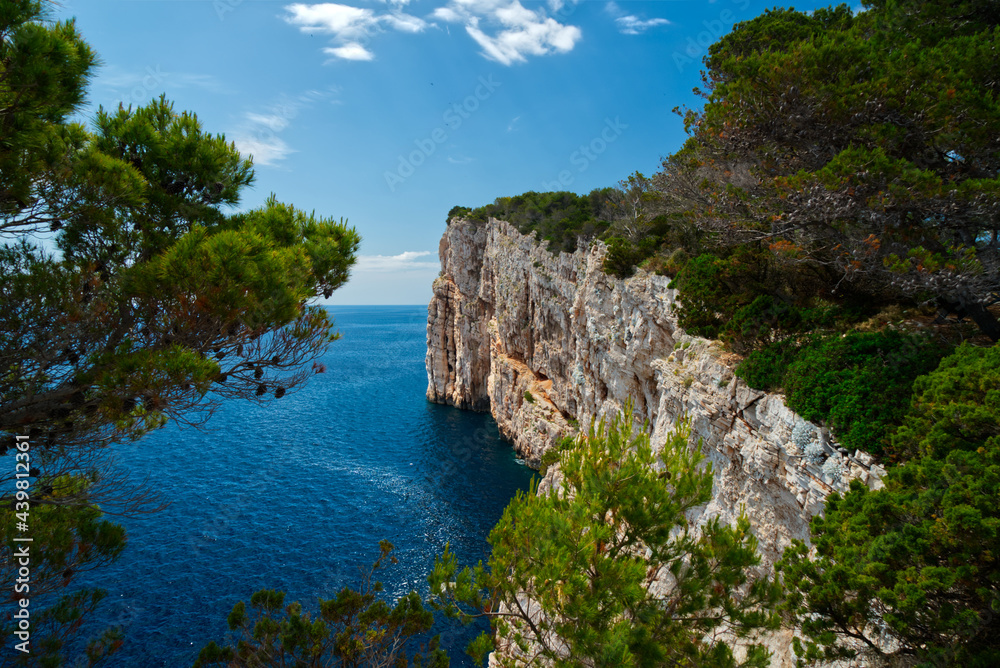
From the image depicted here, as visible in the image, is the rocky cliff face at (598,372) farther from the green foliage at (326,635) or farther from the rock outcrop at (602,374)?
the green foliage at (326,635)

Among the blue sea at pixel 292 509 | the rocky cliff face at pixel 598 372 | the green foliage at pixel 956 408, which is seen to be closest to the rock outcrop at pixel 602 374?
the rocky cliff face at pixel 598 372

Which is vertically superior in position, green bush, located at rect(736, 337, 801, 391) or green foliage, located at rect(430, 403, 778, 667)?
green bush, located at rect(736, 337, 801, 391)

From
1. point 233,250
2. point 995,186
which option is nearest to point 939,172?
point 995,186

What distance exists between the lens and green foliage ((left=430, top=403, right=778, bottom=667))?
6.30 meters

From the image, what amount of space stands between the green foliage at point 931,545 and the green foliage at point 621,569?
0.99 meters

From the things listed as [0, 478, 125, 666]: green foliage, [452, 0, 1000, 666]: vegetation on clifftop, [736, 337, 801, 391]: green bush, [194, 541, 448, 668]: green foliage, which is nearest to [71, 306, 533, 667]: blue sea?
[194, 541, 448, 668]: green foliage

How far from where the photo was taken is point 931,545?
5.10m

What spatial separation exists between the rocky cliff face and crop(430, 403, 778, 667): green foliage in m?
3.21

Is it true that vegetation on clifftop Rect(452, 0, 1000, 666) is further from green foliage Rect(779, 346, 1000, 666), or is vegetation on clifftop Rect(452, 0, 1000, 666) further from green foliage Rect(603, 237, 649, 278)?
green foliage Rect(603, 237, 649, 278)

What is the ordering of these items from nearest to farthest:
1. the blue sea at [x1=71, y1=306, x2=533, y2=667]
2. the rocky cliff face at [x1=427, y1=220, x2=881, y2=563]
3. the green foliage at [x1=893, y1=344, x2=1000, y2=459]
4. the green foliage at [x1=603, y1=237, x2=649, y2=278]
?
1. the green foliage at [x1=893, y1=344, x2=1000, y2=459]
2. the rocky cliff face at [x1=427, y1=220, x2=881, y2=563]
3. the blue sea at [x1=71, y1=306, x2=533, y2=667]
4. the green foliage at [x1=603, y1=237, x2=649, y2=278]

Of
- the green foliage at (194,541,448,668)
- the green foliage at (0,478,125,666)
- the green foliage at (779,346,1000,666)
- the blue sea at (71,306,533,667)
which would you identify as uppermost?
the green foliage at (779,346,1000,666)

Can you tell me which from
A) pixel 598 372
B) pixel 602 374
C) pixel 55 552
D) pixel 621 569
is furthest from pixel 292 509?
pixel 621 569

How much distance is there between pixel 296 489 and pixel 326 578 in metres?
10.5

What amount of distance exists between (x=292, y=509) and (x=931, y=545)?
28.4m
